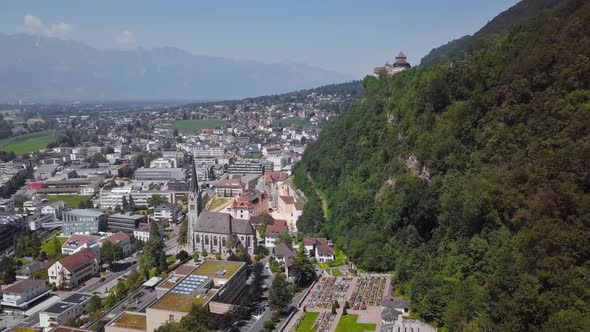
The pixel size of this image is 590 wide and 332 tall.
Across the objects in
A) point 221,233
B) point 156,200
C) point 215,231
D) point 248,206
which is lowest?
point 156,200

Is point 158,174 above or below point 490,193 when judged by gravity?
below

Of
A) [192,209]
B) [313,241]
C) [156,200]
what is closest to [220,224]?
[192,209]

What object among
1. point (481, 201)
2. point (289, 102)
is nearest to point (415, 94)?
point (481, 201)

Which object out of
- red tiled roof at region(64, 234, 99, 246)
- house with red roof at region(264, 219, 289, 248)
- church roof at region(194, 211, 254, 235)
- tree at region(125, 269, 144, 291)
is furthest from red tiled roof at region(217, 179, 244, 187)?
tree at region(125, 269, 144, 291)

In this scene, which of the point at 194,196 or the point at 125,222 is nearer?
the point at 194,196

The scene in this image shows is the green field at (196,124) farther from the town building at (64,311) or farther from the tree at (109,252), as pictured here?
the town building at (64,311)

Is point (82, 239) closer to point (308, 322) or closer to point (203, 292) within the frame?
point (203, 292)

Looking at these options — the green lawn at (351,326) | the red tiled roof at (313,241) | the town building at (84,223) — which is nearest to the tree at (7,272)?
the town building at (84,223)
